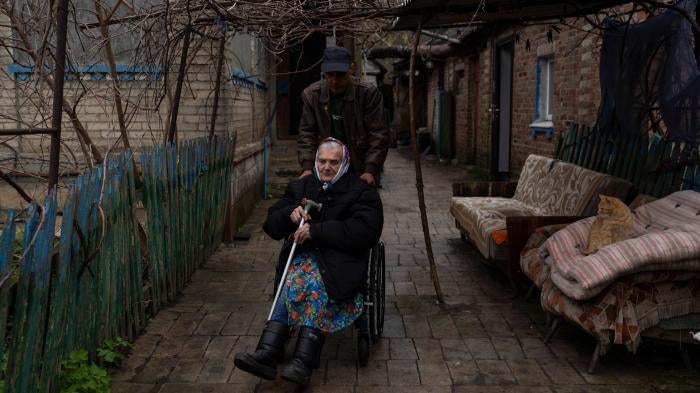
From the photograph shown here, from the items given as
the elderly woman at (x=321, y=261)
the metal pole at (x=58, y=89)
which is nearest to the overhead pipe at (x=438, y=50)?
the elderly woman at (x=321, y=261)

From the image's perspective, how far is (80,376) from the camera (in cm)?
395

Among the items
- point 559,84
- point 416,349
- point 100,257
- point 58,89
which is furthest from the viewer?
point 559,84

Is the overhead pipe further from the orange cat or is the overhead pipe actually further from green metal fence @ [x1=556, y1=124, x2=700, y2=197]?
the orange cat

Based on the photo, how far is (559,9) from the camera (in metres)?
6.45

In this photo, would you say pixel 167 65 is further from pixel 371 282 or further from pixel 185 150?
pixel 371 282

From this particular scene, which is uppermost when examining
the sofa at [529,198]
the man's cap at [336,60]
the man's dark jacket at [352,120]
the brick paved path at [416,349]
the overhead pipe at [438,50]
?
the overhead pipe at [438,50]

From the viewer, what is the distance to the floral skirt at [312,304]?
A: 437cm

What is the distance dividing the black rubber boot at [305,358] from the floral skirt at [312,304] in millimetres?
56

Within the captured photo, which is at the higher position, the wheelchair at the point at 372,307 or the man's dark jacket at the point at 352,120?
the man's dark jacket at the point at 352,120

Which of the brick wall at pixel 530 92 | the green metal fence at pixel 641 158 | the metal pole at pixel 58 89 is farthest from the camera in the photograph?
the brick wall at pixel 530 92

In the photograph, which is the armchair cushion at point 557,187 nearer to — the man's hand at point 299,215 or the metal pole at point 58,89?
the man's hand at point 299,215

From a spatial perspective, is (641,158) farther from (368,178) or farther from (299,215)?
(299,215)

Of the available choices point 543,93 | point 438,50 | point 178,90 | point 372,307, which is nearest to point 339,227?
point 372,307

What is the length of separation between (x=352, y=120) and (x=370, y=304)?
1827 millimetres
